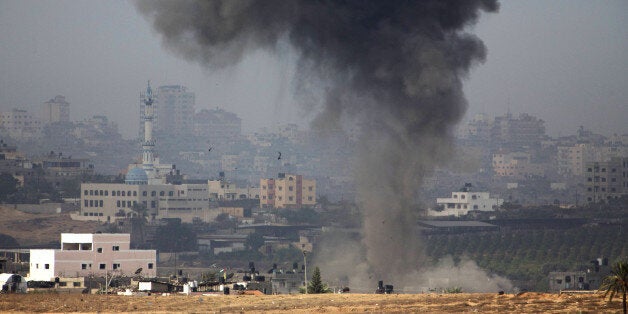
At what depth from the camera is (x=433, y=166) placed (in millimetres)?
104625

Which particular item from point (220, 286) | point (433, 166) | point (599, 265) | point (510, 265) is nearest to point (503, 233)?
point (510, 265)

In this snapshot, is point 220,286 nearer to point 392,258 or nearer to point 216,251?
point 392,258

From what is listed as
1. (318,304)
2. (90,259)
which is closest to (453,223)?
(90,259)

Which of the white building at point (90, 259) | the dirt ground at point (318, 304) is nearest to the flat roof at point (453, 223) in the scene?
the white building at point (90, 259)

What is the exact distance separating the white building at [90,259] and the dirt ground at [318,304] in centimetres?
2779

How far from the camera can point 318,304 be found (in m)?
70.2

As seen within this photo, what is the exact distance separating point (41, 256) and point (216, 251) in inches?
3196

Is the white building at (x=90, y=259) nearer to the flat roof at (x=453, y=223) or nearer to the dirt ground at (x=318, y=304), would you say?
the dirt ground at (x=318, y=304)

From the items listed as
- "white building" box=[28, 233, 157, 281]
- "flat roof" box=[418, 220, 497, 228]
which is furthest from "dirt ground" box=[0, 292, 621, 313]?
"flat roof" box=[418, 220, 497, 228]

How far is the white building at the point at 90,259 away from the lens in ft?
347

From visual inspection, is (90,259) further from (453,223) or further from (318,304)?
(453,223)

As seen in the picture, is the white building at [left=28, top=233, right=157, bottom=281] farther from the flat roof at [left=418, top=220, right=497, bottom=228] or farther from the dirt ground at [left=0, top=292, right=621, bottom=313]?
the flat roof at [left=418, top=220, right=497, bottom=228]

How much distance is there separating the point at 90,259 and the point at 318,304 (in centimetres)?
4103

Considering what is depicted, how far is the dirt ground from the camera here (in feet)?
213
